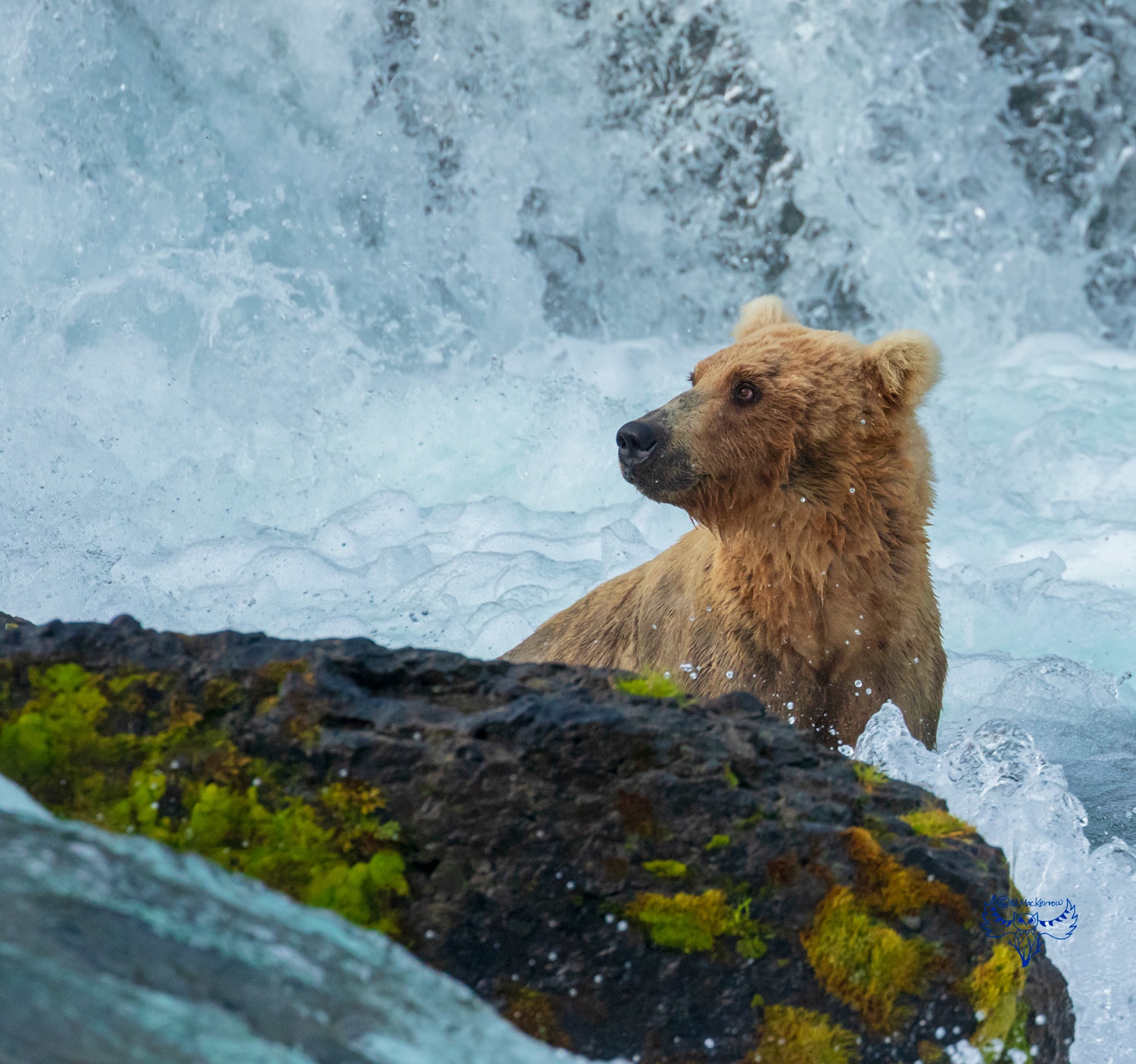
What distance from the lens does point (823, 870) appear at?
2.36 m

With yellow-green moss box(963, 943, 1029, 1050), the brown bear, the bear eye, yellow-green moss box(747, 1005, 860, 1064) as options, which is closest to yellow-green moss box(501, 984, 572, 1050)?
yellow-green moss box(747, 1005, 860, 1064)

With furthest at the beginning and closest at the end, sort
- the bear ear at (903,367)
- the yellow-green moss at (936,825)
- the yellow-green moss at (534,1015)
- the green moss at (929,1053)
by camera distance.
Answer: the bear ear at (903,367) < the yellow-green moss at (936,825) < the green moss at (929,1053) < the yellow-green moss at (534,1015)

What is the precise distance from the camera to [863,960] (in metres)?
2.33

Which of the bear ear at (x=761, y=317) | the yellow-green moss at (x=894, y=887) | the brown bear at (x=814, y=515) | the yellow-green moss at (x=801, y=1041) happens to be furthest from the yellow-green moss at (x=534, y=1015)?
the bear ear at (x=761, y=317)

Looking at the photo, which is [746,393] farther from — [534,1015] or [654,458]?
[534,1015]

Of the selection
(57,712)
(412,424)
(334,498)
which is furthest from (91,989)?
(412,424)

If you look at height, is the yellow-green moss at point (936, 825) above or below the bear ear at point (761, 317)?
below

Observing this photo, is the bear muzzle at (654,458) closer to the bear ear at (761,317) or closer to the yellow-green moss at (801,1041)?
the bear ear at (761,317)

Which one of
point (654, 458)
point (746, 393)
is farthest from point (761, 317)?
point (654, 458)

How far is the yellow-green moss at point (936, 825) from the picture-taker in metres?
2.54

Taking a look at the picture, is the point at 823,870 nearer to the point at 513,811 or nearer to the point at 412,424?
the point at 513,811

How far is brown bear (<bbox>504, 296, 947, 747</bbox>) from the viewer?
426 cm

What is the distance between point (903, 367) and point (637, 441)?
2.92 feet

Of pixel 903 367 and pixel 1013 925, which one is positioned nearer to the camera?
pixel 1013 925
